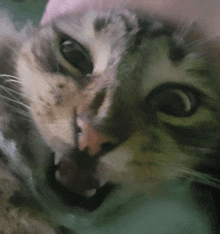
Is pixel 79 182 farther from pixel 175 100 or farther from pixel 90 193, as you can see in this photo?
pixel 175 100

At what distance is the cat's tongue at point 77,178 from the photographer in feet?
1.38

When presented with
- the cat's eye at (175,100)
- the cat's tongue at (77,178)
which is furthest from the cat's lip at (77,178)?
the cat's eye at (175,100)

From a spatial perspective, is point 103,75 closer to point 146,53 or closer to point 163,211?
point 146,53

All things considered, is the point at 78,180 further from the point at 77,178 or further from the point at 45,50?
the point at 45,50

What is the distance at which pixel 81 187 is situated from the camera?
43 cm

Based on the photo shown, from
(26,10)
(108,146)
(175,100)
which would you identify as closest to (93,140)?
(108,146)

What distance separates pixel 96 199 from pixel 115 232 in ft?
0.23

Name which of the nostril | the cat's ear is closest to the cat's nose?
the nostril

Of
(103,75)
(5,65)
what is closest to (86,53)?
(103,75)

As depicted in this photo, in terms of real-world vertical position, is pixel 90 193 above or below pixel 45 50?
below

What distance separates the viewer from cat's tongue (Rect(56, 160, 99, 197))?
42 cm

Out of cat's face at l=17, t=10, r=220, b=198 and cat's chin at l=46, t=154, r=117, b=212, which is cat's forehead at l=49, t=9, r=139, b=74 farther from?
cat's chin at l=46, t=154, r=117, b=212

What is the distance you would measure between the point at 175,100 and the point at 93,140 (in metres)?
0.15

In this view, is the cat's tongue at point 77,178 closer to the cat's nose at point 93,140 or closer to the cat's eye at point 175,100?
the cat's nose at point 93,140
